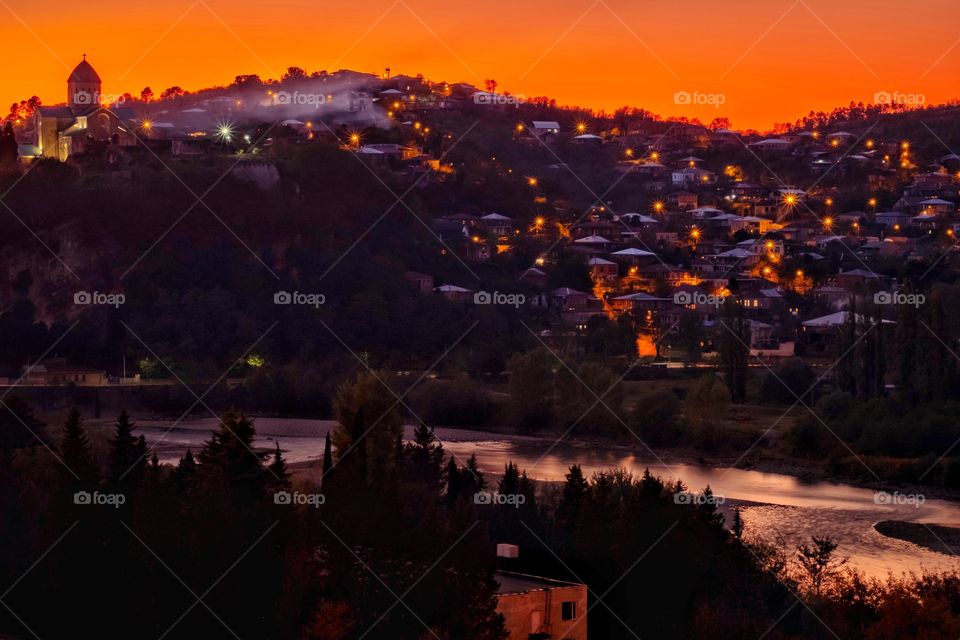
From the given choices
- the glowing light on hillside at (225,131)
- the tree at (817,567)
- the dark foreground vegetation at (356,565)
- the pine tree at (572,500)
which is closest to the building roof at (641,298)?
the glowing light on hillside at (225,131)

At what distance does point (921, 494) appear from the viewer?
3019 centimetres

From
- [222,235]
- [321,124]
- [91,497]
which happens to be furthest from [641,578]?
[321,124]

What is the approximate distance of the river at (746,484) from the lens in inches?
969

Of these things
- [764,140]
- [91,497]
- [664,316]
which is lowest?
[91,497]

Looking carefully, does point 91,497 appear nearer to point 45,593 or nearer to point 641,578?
point 45,593

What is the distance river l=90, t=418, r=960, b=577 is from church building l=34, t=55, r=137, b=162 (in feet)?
62.8

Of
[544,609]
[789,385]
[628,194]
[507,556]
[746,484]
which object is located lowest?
[544,609]

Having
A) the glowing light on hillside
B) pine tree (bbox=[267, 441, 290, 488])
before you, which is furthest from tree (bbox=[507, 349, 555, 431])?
the glowing light on hillside

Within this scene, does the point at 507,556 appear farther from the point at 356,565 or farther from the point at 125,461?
the point at 125,461

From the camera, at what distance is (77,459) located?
69.8 feet

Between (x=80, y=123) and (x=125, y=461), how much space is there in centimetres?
3667

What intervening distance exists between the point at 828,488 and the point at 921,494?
158cm

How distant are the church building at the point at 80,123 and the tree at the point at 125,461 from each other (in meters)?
34.7

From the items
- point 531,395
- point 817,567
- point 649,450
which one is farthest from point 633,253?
point 817,567
